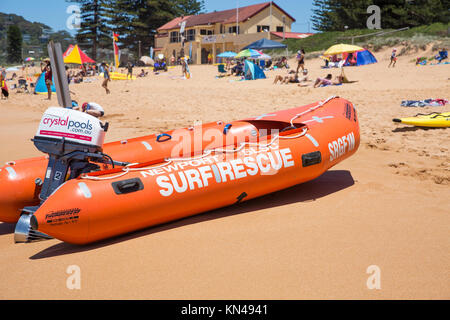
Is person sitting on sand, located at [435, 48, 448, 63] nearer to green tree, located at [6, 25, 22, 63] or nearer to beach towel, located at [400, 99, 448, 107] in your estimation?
beach towel, located at [400, 99, 448, 107]

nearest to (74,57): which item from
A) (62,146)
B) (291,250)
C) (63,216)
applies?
(62,146)

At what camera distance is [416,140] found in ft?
20.0

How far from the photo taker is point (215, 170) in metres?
3.38

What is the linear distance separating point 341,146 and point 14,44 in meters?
60.1

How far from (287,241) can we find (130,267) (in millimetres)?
1156

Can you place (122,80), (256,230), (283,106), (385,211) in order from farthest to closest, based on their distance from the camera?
1. (122,80)
2. (283,106)
3. (385,211)
4. (256,230)

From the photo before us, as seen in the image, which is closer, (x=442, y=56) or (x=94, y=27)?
(x=442, y=56)

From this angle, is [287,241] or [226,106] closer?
[287,241]

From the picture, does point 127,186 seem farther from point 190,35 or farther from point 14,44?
point 14,44

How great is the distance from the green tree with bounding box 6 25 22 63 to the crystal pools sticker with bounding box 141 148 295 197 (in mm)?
58803

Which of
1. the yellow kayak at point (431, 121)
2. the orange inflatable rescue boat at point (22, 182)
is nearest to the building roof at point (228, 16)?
the yellow kayak at point (431, 121)

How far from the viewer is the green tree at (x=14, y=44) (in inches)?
2079
